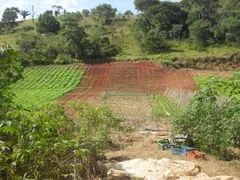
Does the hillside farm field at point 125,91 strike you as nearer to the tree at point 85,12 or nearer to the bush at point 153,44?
the bush at point 153,44

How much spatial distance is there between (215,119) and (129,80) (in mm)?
22089

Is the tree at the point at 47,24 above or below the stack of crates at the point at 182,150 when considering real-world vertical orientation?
above

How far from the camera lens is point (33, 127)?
315cm

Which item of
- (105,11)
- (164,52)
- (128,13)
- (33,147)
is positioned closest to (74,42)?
(164,52)

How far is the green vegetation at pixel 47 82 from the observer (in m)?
24.9

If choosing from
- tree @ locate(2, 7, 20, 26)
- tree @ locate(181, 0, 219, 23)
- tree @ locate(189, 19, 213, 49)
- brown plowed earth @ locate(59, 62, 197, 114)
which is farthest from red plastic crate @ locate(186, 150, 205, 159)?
tree @ locate(2, 7, 20, 26)

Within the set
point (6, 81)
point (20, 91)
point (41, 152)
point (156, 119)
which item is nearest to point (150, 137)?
point (156, 119)

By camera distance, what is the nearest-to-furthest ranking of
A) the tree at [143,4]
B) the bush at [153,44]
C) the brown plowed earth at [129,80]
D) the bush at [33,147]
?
the bush at [33,147] < the brown plowed earth at [129,80] < the bush at [153,44] < the tree at [143,4]

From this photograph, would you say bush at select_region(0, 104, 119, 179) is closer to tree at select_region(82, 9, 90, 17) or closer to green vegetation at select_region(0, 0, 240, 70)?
green vegetation at select_region(0, 0, 240, 70)

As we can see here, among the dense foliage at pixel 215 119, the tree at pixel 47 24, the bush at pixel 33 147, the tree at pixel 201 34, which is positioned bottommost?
the dense foliage at pixel 215 119

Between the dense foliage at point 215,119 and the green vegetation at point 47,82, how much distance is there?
15953mm

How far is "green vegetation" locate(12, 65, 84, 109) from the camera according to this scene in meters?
24.9

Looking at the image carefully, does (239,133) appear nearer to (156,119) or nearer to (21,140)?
(21,140)

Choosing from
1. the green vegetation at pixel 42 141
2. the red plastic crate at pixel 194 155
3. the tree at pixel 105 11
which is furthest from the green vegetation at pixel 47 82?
the tree at pixel 105 11
